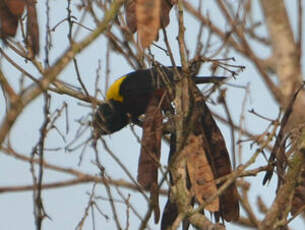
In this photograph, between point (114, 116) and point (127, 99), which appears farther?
point (127, 99)

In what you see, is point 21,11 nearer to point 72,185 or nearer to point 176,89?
point 176,89

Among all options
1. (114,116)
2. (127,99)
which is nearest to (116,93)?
(127,99)

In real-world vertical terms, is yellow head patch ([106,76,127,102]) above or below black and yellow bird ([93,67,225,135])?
above

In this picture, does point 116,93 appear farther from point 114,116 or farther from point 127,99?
point 114,116

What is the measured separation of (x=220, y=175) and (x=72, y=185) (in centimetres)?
224

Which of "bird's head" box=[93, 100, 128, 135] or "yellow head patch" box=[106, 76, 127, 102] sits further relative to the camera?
"yellow head patch" box=[106, 76, 127, 102]

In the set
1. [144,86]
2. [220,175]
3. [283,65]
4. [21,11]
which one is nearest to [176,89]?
[220,175]

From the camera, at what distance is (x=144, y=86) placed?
397 cm

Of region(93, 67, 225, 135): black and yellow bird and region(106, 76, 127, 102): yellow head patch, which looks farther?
region(106, 76, 127, 102): yellow head patch

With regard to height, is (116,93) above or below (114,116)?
above

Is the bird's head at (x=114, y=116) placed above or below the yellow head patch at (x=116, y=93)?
below

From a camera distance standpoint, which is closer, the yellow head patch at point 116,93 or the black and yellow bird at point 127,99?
the black and yellow bird at point 127,99

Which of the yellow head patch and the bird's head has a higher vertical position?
the yellow head patch

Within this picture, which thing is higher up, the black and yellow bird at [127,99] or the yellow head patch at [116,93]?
the yellow head patch at [116,93]
